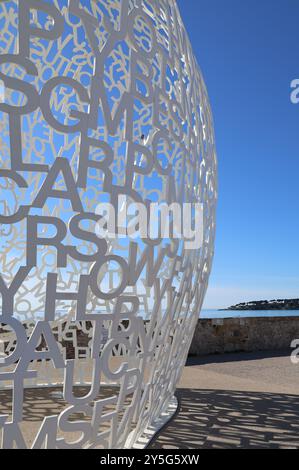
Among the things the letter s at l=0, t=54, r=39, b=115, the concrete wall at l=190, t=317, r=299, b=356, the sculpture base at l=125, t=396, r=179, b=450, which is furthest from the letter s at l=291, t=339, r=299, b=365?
the letter s at l=0, t=54, r=39, b=115

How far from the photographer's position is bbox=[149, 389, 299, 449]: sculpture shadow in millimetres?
3848

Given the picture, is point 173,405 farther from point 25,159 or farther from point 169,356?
point 25,159

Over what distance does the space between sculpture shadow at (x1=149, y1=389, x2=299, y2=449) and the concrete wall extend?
3.60 m

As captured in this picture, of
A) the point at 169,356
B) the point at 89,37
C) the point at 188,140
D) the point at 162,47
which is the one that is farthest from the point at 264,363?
the point at 89,37

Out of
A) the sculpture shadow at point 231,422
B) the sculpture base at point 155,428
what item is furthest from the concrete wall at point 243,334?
the sculpture base at point 155,428

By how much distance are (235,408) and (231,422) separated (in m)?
0.56

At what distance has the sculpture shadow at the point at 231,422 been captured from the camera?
12.6 feet

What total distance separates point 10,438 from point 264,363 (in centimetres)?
707

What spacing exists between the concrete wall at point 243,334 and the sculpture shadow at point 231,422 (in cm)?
360

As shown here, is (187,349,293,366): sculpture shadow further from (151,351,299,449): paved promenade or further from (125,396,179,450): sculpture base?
(125,396,179,450): sculpture base

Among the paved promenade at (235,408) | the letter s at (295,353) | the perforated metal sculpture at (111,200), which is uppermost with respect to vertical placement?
the perforated metal sculpture at (111,200)

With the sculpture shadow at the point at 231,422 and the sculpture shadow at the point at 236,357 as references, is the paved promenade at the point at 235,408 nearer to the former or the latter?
the sculpture shadow at the point at 231,422

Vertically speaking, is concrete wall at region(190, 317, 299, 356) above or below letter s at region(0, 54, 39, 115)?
below

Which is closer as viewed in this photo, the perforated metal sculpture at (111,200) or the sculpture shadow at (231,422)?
the perforated metal sculpture at (111,200)
